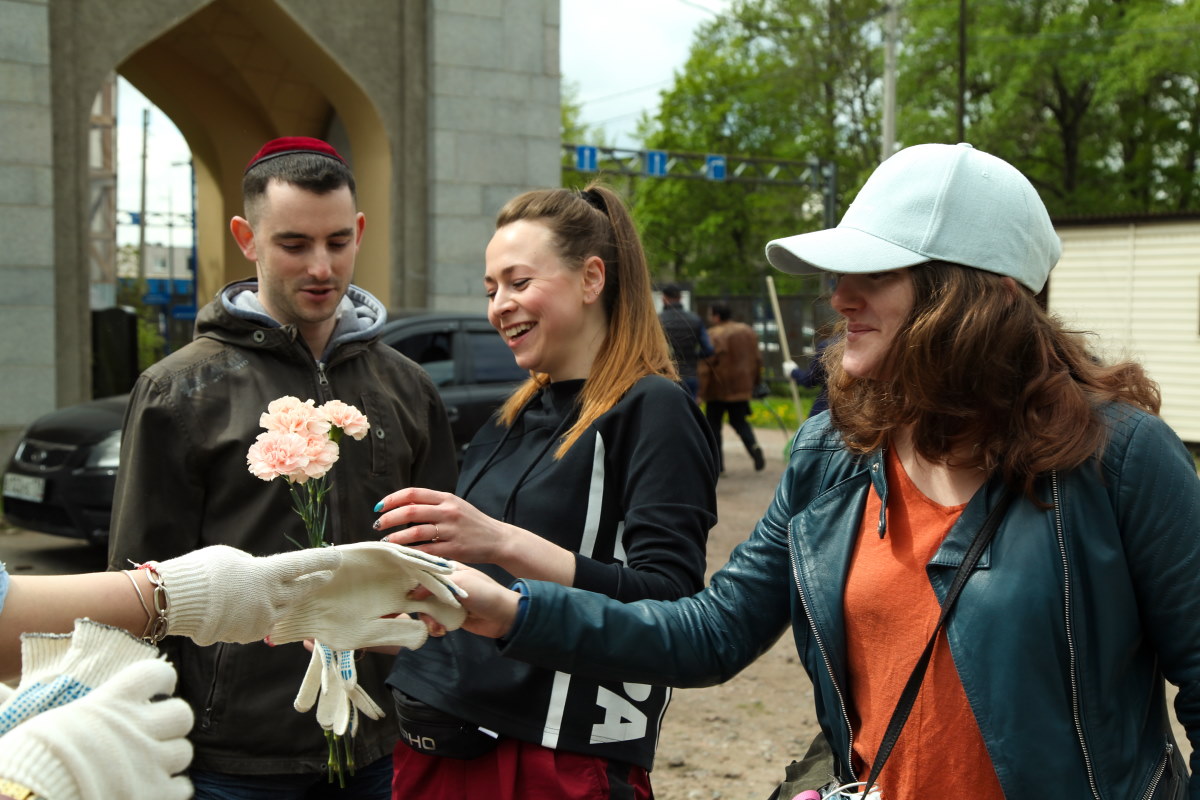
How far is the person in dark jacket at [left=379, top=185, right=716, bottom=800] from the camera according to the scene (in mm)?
2195

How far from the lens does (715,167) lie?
29688 millimetres

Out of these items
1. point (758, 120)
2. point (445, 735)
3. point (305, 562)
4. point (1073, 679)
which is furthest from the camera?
point (758, 120)

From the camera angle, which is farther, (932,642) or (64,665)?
(932,642)

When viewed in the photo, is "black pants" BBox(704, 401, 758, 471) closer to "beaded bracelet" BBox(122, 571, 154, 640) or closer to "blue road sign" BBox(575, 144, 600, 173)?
"beaded bracelet" BBox(122, 571, 154, 640)

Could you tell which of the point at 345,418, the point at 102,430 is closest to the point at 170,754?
the point at 345,418

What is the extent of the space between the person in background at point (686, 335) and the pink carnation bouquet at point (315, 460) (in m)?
8.44

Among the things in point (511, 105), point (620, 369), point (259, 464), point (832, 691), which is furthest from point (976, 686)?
point (511, 105)

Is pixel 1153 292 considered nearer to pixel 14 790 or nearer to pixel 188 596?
pixel 188 596

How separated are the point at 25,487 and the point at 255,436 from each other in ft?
20.1

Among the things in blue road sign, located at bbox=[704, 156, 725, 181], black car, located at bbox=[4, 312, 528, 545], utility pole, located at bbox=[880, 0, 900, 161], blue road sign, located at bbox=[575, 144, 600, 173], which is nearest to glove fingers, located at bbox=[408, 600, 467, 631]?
black car, located at bbox=[4, 312, 528, 545]

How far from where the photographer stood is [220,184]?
55.9 feet

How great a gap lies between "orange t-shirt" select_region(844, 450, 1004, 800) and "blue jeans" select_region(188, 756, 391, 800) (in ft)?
4.19

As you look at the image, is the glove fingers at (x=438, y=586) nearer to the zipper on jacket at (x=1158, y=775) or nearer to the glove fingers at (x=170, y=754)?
the glove fingers at (x=170, y=754)

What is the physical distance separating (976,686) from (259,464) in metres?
1.29
